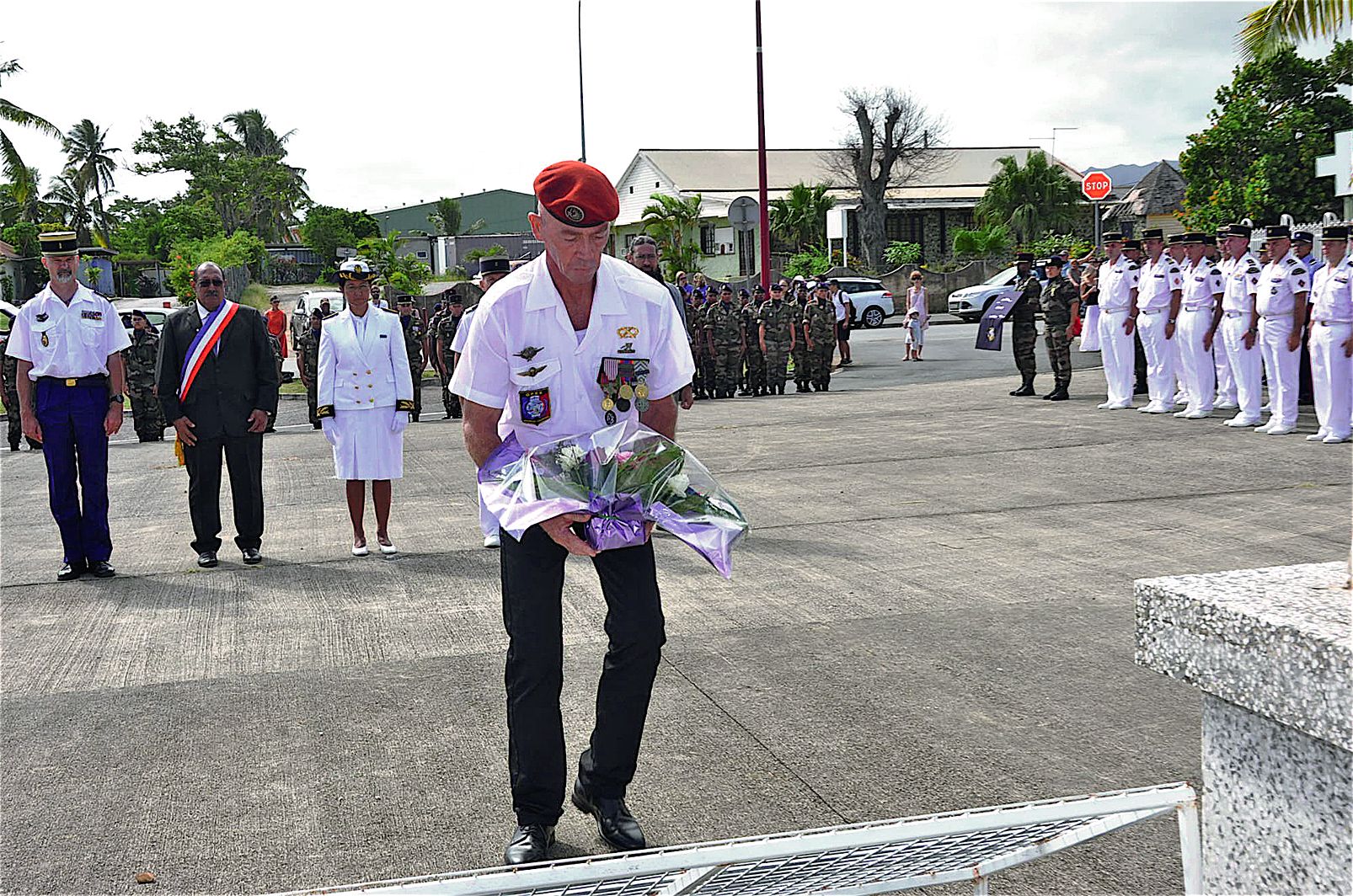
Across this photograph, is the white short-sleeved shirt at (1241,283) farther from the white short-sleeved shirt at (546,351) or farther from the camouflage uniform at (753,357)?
the white short-sleeved shirt at (546,351)

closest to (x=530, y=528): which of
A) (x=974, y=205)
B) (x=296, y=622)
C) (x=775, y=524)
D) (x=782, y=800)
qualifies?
(x=782, y=800)

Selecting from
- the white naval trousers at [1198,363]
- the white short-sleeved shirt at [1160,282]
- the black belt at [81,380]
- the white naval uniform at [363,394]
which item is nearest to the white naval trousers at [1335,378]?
the white naval trousers at [1198,363]

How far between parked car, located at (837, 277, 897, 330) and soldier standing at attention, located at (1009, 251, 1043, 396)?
20142 mm

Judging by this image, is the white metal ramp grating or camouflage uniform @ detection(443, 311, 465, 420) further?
camouflage uniform @ detection(443, 311, 465, 420)

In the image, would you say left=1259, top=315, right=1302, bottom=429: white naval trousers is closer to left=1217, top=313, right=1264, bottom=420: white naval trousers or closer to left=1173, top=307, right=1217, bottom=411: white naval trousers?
left=1217, top=313, right=1264, bottom=420: white naval trousers

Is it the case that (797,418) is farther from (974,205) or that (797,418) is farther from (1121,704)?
(974,205)

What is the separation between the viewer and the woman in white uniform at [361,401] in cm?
860

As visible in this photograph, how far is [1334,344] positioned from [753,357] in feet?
34.1

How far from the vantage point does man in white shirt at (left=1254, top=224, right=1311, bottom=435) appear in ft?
42.6

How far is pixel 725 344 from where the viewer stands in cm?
2091

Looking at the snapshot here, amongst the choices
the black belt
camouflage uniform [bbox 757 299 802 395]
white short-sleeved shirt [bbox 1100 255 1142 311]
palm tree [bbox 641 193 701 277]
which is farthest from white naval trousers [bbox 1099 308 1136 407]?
palm tree [bbox 641 193 701 277]

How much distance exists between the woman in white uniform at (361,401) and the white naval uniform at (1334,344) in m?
8.68

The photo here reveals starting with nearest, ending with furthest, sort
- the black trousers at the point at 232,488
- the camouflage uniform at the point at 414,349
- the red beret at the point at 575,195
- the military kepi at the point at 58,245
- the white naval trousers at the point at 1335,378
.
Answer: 1. the red beret at the point at 575,195
2. the military kepi at the point at 58,245
3. the black trousers at the point at 232,488
4. the white naval trousers at the point at 1335,378
5. the camouflage uniform at the point at 414,349

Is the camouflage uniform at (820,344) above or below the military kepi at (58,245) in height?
below
